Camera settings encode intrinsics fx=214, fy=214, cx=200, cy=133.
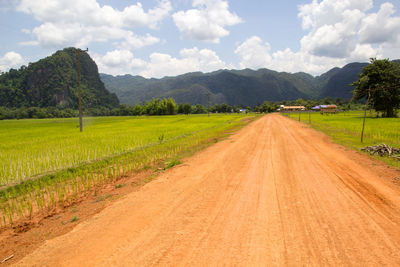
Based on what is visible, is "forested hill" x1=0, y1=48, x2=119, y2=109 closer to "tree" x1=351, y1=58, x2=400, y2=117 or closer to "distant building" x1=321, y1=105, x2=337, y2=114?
"distant building" x1=321, y1=105, x2=337, y2=114

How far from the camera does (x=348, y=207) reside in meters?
5.16

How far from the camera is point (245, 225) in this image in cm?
439

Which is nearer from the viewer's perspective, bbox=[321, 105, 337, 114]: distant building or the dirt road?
the dirt road

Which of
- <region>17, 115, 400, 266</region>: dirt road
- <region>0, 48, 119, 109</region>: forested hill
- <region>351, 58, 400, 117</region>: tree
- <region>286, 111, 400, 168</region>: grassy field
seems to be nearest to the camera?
<region>17, 115, 400, 266</region>: dirt road

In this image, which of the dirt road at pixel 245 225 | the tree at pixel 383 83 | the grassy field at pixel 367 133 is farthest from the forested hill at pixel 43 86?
the dirt road at pixel 245 225

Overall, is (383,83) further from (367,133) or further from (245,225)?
(245,225)

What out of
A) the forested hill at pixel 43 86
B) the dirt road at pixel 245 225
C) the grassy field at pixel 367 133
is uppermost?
the forested hill at pixel 43 86

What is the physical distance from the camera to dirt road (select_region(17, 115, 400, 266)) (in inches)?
136

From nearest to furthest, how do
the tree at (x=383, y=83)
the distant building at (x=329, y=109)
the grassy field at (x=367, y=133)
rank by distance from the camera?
the grassy field at (x=367, y=133) < the tree at (x=383, y=83) < the distant building at (x=329, y=109)

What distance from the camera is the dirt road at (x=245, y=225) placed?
3.47 metres

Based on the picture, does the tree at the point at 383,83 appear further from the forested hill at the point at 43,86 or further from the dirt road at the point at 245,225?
the forested hill at the point at 43,86

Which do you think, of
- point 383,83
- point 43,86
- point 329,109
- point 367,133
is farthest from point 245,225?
point 43,86

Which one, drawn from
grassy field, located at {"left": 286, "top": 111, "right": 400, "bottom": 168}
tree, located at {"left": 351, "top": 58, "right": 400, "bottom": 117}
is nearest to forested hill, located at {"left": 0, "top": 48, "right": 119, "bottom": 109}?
tree, located at {"left": 351, "top": 58, "right": 400, "bottom": 117}

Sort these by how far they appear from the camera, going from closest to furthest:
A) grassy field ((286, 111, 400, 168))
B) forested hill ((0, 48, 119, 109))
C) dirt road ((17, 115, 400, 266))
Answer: dirt road ((17, 115, 400, 266))
grassy field ((286, 111, 400, 168))
forested hill ((0, 48, 119, 109))
